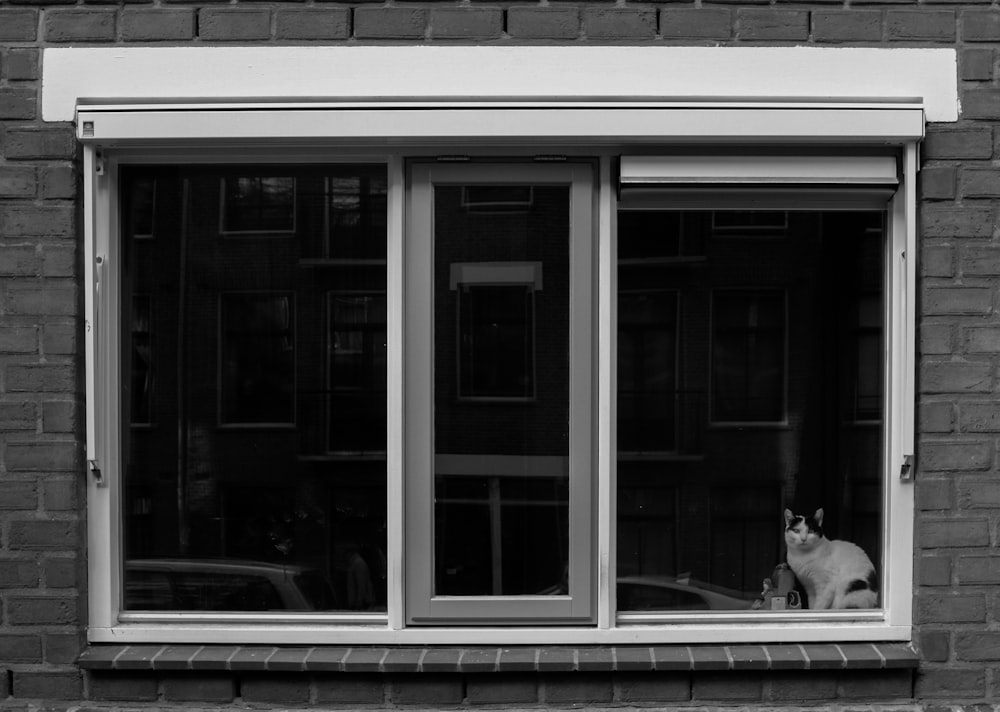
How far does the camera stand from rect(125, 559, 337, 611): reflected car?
4602 mm

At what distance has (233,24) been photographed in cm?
443

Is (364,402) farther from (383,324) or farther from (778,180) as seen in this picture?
(778,180)

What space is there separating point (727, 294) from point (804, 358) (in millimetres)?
410

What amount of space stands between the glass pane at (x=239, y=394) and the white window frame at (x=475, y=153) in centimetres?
9

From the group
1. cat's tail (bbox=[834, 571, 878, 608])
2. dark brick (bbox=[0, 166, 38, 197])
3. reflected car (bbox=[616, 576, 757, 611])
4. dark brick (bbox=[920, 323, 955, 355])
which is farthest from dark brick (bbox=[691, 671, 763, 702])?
dark brick (bbox=[0, 166, 38, 197])

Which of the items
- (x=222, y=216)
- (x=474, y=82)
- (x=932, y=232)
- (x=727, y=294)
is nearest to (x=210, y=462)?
(x=222, y=216)

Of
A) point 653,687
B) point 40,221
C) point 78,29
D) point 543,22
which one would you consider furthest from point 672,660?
point 78,29

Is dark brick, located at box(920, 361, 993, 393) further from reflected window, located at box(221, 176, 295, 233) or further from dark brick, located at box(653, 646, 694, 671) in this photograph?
reflected window, located at box(221, 176, 295, 233)

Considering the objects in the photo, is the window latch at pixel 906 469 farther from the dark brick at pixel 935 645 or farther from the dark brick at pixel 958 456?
the dark brick at pixel 935 645

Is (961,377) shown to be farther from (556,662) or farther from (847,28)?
(556,662)

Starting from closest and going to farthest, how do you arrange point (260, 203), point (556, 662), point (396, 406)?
point (556, 662) → point (396, 406) → point (260, 203)

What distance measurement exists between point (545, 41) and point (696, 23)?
23.3 inches

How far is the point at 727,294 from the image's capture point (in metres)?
4.61

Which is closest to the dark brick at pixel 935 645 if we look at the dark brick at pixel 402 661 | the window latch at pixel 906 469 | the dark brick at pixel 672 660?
the window latch at pixel 906 469
